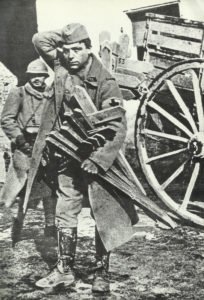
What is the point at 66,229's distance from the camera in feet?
9.22

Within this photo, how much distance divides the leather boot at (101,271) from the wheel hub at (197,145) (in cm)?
137

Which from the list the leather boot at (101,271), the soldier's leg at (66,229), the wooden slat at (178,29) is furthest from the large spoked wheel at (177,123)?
the soldier's leg at (66,229)

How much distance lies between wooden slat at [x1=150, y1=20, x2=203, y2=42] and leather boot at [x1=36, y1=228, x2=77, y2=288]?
86.4 inches

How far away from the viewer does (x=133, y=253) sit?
340 cm

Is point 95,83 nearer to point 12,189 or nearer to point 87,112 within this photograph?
point 87,112

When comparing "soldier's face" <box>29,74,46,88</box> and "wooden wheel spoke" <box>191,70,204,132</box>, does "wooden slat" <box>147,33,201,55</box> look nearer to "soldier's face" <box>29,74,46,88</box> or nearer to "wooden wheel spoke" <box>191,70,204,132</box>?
"wooden wheel spoke" <box>191,70,204,132</box>

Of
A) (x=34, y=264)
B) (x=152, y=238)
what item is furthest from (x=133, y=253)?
(x=34, y=264)

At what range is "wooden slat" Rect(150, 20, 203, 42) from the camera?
3.91 meters

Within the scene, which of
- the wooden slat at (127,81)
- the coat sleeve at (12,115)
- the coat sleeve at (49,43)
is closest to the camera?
Result: the coat sleeve at (49,43)

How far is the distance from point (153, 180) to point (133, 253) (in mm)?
867

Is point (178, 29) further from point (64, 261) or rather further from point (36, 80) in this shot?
point (64, 261)

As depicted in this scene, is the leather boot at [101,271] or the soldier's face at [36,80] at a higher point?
the soldier's face at [36,80]

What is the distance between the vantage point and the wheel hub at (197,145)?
3779 mm

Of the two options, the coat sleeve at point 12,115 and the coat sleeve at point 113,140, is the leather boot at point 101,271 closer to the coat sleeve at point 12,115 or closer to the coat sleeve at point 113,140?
the coat sleeve at point 113,140
